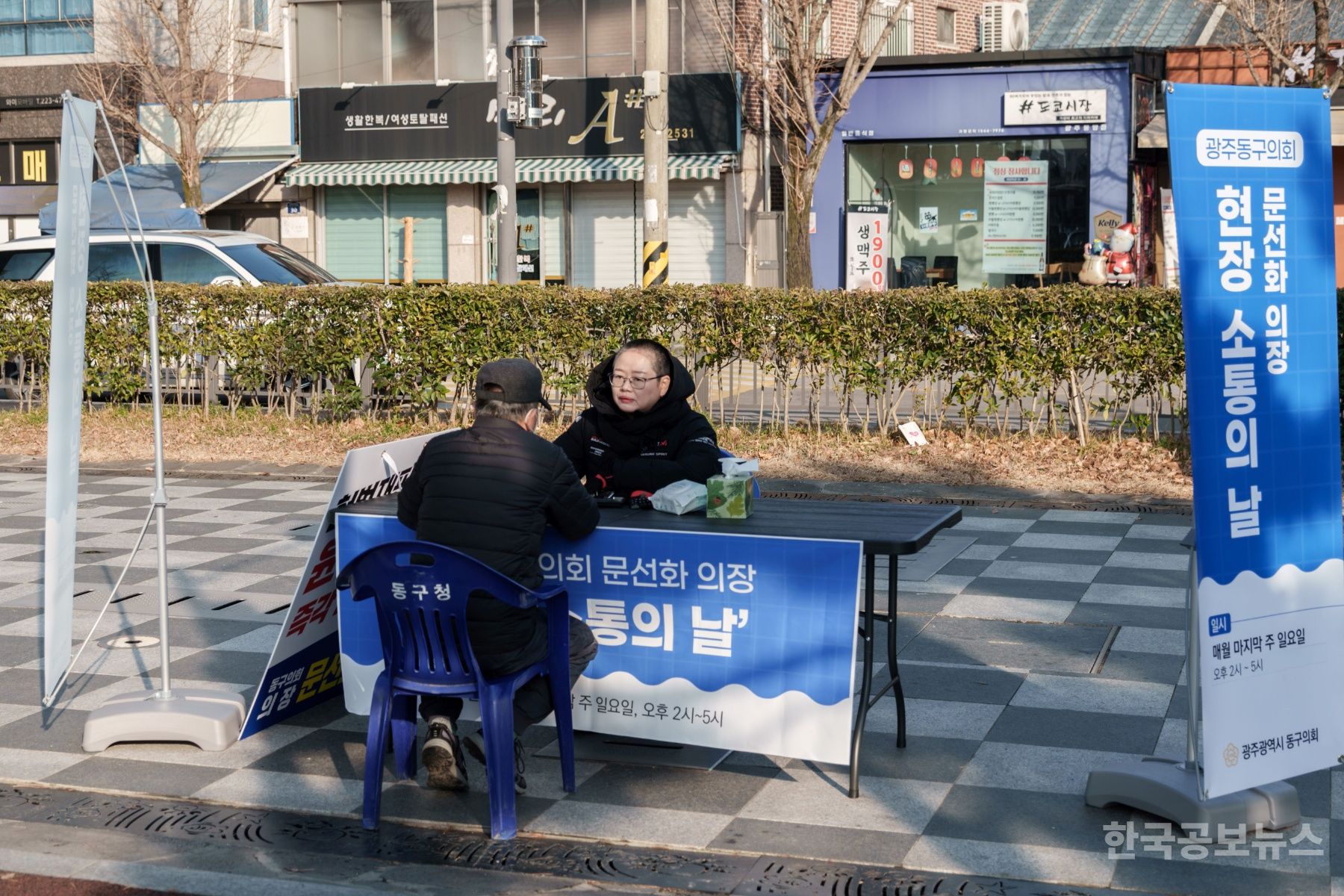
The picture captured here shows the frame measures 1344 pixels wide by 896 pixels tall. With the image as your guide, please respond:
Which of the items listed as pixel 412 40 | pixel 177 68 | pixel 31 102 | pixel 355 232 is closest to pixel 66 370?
pixel 355 232

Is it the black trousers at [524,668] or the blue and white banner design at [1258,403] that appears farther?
the black trousers at [524,668]

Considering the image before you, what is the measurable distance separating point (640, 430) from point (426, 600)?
1.62 m

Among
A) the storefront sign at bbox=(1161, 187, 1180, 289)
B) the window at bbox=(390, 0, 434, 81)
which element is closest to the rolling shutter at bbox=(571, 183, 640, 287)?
the window at bbox=(390, 0, 434, 81)

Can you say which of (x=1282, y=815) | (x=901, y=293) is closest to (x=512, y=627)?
(x=1282, y=815)

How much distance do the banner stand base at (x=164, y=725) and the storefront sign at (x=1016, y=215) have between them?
66.7 feet

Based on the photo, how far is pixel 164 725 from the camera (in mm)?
5828

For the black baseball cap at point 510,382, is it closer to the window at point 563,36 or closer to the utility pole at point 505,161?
the utility pole at point 505,161

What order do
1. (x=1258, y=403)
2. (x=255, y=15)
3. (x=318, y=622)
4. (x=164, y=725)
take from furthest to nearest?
(x=255, y=15) < (x=318, y=622) < (x=164, y=725) < (x=1258, y=403)

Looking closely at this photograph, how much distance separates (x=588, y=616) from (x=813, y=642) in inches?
33.9

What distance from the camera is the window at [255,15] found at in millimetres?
28984

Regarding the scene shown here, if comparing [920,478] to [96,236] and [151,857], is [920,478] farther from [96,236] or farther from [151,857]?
[96,236]

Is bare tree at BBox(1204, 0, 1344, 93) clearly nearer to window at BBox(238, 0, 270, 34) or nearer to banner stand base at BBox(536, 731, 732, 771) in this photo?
banner stand base at BBox(536, 731, 732, 771)

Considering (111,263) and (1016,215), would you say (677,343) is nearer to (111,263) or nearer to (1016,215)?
(111,263)

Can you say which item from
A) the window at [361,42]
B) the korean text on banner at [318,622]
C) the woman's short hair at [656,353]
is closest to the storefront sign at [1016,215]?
the window at [361,42]
